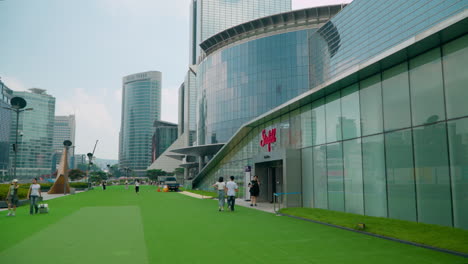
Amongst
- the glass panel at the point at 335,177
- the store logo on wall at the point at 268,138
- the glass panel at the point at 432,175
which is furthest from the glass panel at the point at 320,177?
the glass panel at the point at 432,175

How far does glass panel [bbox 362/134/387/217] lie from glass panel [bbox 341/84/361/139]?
93cm

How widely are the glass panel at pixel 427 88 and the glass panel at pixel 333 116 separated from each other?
5.03 m

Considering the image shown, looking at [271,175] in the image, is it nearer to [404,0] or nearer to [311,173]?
[311,173]

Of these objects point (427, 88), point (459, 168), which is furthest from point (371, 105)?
point (459, 168)

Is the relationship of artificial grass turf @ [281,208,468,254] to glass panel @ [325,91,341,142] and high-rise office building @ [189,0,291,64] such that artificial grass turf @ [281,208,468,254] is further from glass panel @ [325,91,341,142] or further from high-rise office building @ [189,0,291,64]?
high-rise office building @ [189,0,291,64]

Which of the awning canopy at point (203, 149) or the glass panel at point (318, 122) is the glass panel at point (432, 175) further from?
the awning canopy at point (203, 149)

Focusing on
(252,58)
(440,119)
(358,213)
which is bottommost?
(358,213)

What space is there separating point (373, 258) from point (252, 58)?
60508mm

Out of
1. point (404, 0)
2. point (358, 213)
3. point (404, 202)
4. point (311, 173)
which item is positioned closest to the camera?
point (404, 202)

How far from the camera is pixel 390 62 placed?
43.5 feet

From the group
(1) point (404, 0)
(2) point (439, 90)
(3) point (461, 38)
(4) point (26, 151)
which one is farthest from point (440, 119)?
(4) point (26, 151)

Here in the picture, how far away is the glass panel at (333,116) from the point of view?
1747 centimetres

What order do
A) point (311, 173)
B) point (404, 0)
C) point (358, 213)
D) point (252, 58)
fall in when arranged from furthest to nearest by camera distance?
point (252, 58) → point (404, 0) → point (311, 173) → point (358, 213)

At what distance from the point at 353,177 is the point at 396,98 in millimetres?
4318
